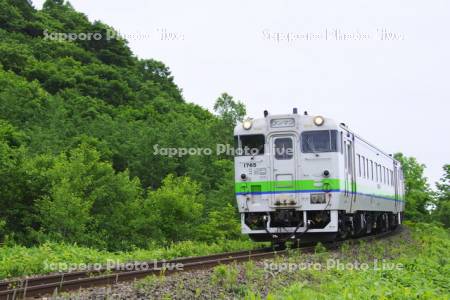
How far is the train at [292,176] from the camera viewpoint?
49.7 ft

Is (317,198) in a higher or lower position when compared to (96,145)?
lower

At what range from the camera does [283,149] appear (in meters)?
15.6

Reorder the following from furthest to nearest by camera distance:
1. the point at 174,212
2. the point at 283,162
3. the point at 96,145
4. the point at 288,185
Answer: the point at 96,145 → the point at 174,212 → the point at 283,162 → the point at 288,185

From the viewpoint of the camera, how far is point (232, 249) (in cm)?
1728

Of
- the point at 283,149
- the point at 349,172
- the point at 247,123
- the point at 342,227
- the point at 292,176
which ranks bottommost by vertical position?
the point at 342,227

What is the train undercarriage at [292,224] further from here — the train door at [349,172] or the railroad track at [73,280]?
the railroad track at [73,280]

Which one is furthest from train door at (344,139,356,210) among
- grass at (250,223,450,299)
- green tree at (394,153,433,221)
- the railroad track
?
green tree at (394,153,433,221)

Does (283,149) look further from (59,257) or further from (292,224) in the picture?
(59,257)

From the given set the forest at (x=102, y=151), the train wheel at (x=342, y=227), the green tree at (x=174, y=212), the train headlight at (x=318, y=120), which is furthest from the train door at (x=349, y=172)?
the green tree at (x=174, y=212)

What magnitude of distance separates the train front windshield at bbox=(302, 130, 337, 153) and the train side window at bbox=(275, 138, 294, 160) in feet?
1.13

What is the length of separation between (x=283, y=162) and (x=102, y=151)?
36.1 m

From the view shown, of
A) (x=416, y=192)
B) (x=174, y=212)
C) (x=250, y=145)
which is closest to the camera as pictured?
(x=250, y=145)

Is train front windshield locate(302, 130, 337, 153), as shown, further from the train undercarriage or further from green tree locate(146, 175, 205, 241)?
green tree locate(146, 175, 205, 241)

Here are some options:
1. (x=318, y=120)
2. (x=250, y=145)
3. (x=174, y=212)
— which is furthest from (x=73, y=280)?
(x=174, y=212)
